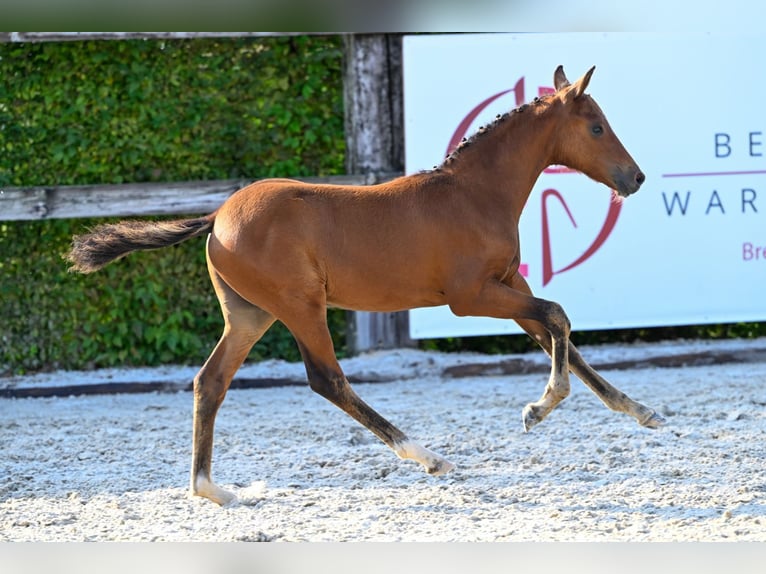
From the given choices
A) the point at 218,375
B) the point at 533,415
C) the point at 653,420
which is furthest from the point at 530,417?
the point at 218,375

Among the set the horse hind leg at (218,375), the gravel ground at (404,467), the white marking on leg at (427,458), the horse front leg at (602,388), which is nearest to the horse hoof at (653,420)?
the horse front leg at (602,388)

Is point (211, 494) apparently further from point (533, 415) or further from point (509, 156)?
point (509, 156)

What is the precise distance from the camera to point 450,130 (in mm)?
7668

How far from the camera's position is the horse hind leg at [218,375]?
Answer: 4562 millimetres

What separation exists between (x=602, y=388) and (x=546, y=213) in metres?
3.32

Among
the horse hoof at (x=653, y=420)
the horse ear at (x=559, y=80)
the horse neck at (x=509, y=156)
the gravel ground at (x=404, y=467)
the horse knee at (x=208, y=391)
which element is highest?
the horse ear at (x=559, y=80)

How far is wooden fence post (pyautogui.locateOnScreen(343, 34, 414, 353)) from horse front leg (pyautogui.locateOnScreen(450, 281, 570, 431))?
341 cm

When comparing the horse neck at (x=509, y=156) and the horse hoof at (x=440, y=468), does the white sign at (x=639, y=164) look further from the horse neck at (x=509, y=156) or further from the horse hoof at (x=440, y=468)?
the horse hoof at (x=440, y=468)

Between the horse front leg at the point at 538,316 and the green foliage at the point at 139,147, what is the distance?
11.8 ft

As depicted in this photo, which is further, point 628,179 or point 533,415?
point 628,179

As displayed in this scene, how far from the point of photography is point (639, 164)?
7.73 metres

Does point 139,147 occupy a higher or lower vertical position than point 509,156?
higher
